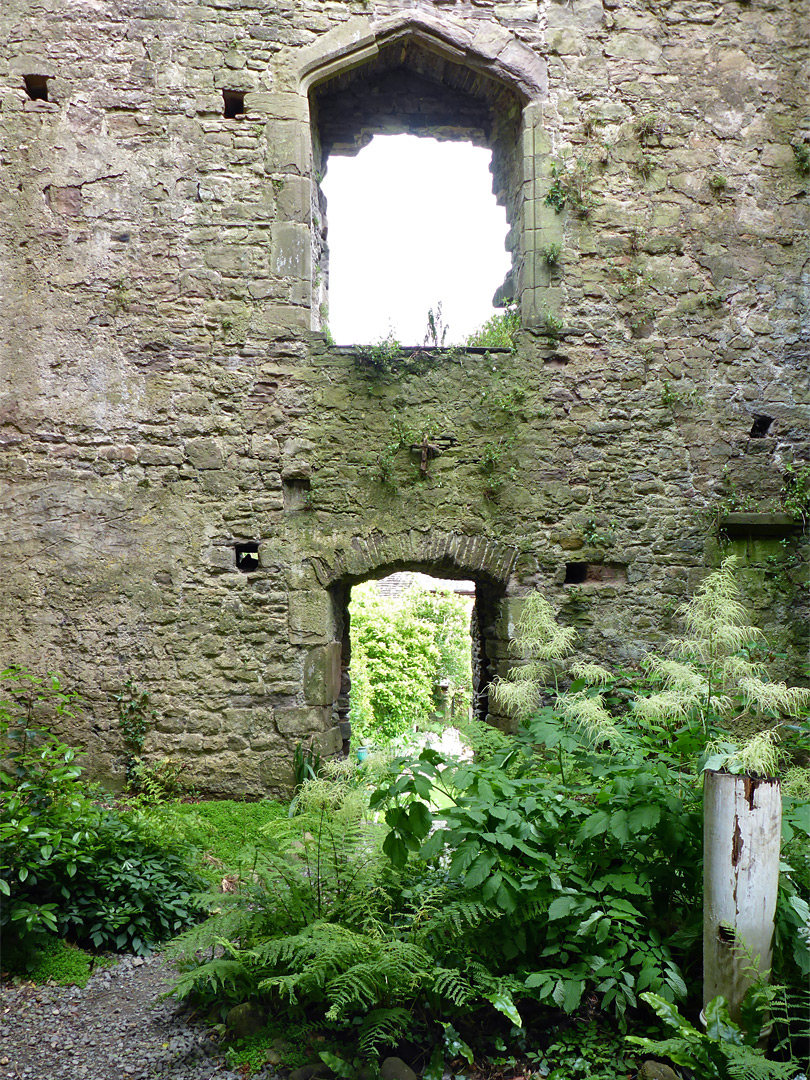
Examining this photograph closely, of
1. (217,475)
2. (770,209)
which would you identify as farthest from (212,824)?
(770,209)

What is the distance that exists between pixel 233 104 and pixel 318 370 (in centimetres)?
205

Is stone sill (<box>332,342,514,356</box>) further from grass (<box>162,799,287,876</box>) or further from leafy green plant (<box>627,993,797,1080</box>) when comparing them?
leafy green plant (<box>627,993,797,1080</box>)

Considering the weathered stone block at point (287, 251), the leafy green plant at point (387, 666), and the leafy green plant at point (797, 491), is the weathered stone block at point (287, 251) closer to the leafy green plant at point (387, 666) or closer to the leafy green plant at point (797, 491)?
the leafy green plant at point (797, 491)

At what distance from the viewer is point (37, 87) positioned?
210 inches

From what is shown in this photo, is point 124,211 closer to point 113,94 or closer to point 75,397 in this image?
point 113,94

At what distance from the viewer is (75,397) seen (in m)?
5.21

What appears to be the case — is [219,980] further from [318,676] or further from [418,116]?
[418,116]

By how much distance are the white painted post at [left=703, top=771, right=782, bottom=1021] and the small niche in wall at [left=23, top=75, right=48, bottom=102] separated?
20.1 feet

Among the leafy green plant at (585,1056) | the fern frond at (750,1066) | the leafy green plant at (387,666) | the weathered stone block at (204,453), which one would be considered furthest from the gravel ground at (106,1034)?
the leafy green plant at (387,666)

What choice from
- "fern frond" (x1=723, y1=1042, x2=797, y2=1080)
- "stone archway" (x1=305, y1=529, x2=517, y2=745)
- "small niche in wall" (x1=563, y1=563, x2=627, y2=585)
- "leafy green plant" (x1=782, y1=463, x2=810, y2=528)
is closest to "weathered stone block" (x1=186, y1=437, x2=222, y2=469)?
"stone archway" (x1=305, y1=529, x2=517, y2=745)

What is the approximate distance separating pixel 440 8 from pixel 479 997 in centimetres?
629

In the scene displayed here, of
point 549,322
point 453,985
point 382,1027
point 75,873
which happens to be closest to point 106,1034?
point 75,873

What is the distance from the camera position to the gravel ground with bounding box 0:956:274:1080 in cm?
277

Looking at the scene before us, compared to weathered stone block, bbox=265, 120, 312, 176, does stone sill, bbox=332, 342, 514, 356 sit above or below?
below
